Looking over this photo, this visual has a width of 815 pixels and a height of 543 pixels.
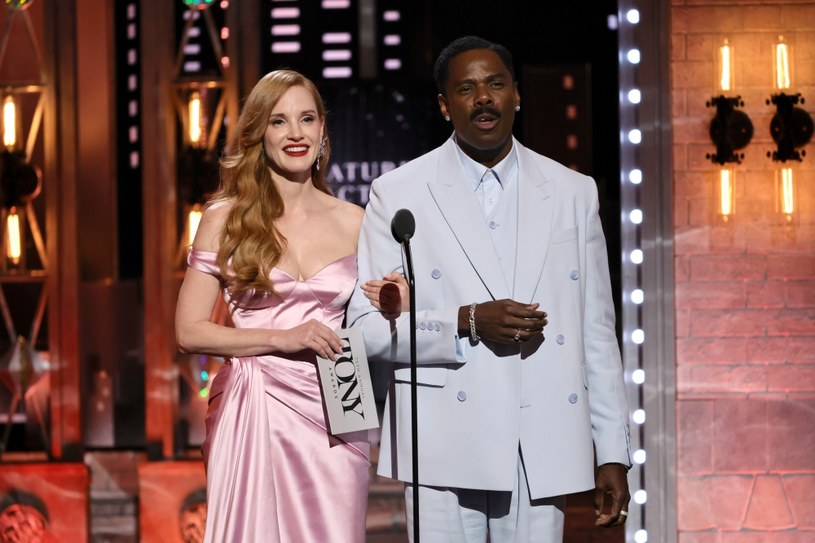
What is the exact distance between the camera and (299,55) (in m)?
4.89

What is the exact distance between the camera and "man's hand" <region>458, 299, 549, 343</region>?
7.55 ft

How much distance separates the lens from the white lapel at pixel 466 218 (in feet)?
8.08

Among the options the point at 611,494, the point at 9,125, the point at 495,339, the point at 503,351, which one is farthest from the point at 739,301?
the point at 9,125

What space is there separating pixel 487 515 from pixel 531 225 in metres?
0.67

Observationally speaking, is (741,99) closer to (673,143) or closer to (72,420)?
(673,143)

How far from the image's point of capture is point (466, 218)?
99.0 inches

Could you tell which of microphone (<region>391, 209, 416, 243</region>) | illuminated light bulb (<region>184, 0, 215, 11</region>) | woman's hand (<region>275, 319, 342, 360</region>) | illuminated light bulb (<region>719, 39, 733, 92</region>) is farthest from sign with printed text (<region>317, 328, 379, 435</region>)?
illuminated light bulb (<region>184, 0, 215, 11</region>)

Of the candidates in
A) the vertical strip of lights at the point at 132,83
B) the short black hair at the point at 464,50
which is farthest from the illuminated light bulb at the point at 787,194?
the vertical strip of lights at the point at 132,83

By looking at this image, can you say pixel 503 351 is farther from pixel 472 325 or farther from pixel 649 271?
pixel 649 271

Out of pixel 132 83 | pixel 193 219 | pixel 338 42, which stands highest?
pixel 338 42

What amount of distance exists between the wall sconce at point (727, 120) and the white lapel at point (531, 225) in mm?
1938

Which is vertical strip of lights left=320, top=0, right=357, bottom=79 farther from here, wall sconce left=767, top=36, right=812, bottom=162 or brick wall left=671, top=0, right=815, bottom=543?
wall sconce left=767, top=36, right=812, bottom=162

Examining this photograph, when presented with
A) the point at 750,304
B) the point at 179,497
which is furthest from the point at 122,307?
the point at 750,304

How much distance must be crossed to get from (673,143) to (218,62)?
2.03 meters
